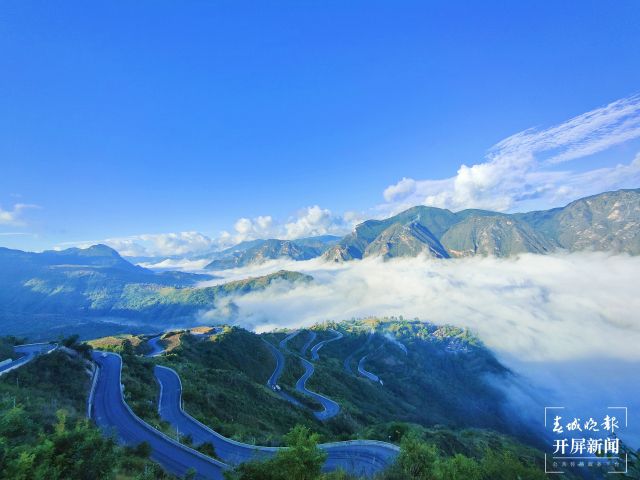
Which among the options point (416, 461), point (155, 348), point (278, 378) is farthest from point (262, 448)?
point (155, 348)

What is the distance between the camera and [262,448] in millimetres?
43312

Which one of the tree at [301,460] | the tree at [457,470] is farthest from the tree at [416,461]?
the tree at [301,460]

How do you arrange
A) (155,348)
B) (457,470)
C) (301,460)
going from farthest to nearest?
1. (155,348)
2. (457,470)
3. (301,460)

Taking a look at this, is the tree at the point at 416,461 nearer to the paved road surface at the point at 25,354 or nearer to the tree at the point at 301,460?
the tree at the point at 301,460

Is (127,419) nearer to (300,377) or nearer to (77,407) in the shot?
(77,407)

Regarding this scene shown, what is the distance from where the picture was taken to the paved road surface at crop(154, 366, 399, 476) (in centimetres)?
4212

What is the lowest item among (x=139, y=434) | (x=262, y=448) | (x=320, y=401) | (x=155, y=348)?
(x=320, y=401)

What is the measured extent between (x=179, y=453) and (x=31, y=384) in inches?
981

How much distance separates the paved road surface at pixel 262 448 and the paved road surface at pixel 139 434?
4922 millimetres

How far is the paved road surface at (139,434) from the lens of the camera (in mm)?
34438

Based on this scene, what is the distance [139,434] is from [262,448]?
52.7ft

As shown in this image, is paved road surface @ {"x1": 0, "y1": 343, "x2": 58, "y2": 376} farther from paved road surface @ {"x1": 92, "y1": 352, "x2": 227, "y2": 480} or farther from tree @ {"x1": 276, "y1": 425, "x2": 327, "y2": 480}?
tree @ {"x1": 276, "y1": 425, "x2": 327, "y2": 480}

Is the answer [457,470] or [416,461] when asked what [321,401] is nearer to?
[416,461]

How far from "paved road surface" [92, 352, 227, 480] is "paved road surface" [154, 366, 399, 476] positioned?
16.1 ft
